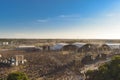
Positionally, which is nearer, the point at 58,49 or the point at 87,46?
the point at 87,46

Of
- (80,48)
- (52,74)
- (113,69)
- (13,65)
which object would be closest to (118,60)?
(113,69)

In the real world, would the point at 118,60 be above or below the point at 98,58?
above

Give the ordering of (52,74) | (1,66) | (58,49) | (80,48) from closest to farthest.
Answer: (52,74), (1,66), (80,48), (58,49)

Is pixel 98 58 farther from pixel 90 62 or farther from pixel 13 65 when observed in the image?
pixel 13 65

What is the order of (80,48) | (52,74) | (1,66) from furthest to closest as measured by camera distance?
(80,48) < (1,66) < (52,74)

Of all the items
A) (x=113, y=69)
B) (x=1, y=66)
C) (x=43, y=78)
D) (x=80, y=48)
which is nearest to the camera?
(x=113, y=69)

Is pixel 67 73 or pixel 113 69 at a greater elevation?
pixel 113 69

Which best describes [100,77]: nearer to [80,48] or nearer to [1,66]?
[1,66]

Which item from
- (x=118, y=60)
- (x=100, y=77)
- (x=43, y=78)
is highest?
(x=118, y=60)

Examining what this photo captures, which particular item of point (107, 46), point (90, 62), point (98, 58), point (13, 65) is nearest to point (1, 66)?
point (13, 65)
